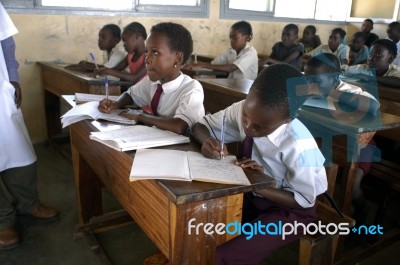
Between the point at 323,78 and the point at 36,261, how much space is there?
68.4 inches

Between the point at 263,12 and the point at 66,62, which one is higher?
the point at 263,12

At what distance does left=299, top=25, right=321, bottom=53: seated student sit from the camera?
221 inches

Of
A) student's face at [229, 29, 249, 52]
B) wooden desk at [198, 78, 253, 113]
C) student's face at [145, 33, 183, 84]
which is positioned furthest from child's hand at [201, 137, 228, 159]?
student's face at [229, 29, 249, 52]

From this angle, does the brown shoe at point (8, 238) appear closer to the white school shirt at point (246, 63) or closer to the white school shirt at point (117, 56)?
the white school shirt at point (117, 56)

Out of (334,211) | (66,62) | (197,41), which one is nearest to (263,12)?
(197,41)

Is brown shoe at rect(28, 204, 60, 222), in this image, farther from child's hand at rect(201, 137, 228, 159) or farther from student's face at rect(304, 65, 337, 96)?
student's face at rect(304, 65, 337, 96)

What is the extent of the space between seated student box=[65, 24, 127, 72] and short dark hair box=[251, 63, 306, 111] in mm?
2263

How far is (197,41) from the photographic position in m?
4.59

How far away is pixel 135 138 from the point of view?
4.04 ft

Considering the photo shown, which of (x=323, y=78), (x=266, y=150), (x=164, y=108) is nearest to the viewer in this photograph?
(x=266, y=150)

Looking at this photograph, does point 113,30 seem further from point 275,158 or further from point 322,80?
point 275,158

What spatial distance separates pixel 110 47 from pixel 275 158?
8.82 feet

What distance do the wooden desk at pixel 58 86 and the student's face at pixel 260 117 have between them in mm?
1681

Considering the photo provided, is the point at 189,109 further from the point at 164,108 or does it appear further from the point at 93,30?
the point at 93,30
